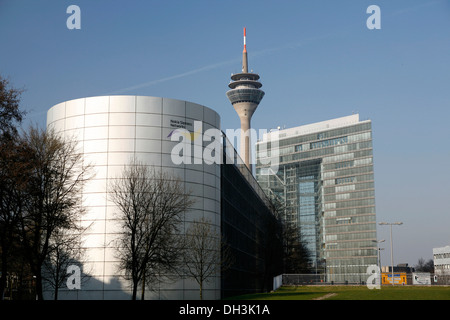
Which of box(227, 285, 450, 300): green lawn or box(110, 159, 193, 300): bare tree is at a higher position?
box(110, 159, 193, 300): bare tree

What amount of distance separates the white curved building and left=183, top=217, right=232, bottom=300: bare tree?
1.15m

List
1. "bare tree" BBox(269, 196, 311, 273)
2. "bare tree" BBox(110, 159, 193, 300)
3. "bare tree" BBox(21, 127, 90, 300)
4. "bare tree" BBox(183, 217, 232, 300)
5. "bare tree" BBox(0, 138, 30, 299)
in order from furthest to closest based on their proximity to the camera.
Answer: "bare tree" BBox(269, 196, 311, 273) → "bare tree" BBox(183, 217, 232, 300) → "bare tree" BBox(110, 159, 193, 300) → "bare tree" BBox(21, 127, 90, 300) → "bare tree" BBox(0, 138, 30, 299)

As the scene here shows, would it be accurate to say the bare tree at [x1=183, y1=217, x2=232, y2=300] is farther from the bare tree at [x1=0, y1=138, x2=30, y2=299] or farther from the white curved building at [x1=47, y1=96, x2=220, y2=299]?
the bare tree at [x1=0, y1=138, x2=30, y2=299]

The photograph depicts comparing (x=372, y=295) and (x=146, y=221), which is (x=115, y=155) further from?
(x=372, y=295)

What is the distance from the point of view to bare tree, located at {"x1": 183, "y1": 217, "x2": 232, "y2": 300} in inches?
2250

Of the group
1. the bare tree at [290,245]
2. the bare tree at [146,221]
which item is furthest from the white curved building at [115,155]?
the bare tree at [290,245]

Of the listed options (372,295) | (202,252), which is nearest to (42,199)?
(202,252)

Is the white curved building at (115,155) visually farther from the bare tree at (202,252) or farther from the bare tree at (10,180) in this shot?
the bare tree at (10,180)

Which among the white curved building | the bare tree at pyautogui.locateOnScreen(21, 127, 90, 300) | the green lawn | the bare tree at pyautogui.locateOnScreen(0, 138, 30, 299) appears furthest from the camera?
the white curved building

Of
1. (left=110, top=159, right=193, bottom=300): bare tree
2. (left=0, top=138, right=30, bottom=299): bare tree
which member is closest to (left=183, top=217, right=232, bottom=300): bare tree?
(left=110, top=159, right=193, bottom=300): bare tree

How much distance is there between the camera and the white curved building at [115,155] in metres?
55.8

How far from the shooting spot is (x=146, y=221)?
4916 centimetres
